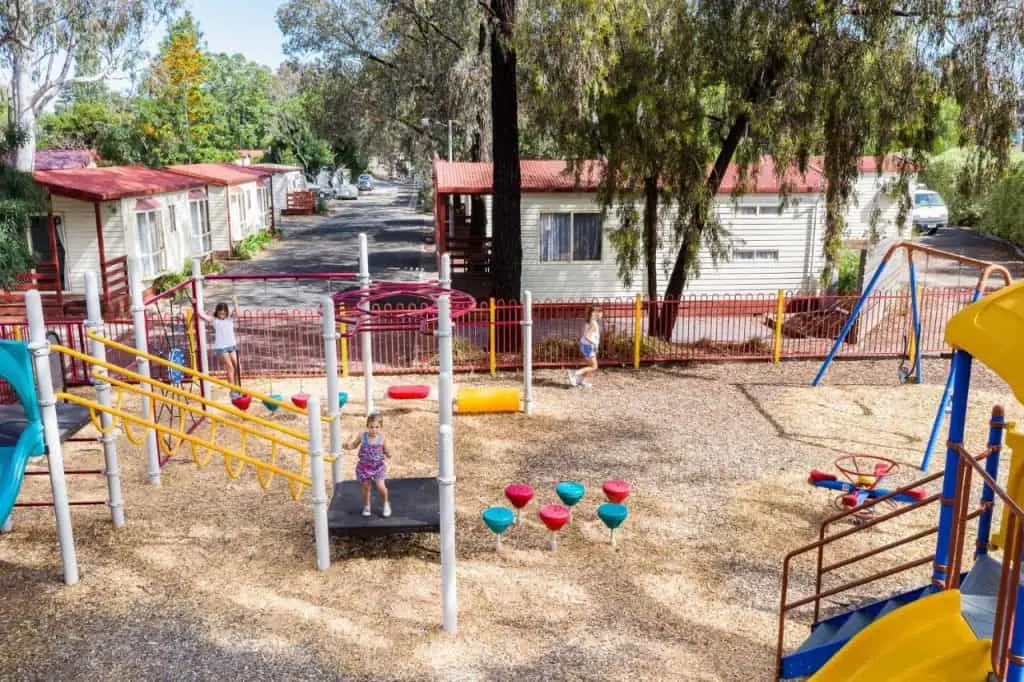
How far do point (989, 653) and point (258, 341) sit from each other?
51.6 ft

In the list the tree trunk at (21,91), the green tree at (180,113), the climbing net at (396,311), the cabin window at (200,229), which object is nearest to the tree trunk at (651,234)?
the climbing net at (396,311)

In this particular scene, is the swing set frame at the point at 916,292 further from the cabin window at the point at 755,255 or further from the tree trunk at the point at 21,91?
the tree trunk at the point at 21,91

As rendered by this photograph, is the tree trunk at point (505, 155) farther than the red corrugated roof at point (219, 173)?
No

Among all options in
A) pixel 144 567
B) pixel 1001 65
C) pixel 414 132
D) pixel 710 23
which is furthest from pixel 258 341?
pixel 414 132

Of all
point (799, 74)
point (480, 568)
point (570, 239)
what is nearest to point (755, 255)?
point (570, 239)

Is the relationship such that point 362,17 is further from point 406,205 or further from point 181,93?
point 406,205

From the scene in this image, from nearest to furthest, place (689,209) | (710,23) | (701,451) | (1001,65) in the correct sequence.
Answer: (701,451)
(1001,65)
(710,23)
(689,209)

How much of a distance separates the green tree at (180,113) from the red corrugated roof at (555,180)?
77.0 ft

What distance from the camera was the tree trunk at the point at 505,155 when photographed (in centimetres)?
1570

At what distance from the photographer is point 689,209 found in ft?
51.6

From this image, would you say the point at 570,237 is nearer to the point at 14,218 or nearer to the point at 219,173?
the point at 14,218

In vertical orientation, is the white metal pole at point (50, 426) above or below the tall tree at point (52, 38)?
below

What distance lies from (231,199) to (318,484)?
2602 centimetres

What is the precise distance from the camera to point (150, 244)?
22828mm
